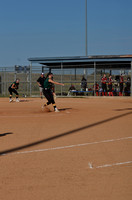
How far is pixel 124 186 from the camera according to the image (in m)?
4.11

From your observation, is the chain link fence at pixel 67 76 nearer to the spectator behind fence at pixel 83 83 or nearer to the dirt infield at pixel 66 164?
the spectator behind fence at pixel 83 83

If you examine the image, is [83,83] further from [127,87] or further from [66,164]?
[66,164]

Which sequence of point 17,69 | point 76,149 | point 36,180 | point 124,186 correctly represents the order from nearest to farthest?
point 124,186
point 36,180
point 76,149
point 17,69

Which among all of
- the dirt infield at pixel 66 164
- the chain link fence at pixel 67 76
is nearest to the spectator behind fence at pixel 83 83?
the chain link fence at pixel 67 76

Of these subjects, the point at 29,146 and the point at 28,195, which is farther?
the point at 29,146

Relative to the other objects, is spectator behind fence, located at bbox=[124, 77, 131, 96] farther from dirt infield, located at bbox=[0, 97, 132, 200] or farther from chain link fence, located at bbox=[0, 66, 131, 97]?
dirt infield, located at bbox=[0, 97, 132, 200]

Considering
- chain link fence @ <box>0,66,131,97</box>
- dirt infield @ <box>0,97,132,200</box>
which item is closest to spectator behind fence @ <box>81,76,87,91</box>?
chain link fence @ <box>0,66,131,97</box>

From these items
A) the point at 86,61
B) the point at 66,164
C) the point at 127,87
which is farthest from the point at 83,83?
the point at 66,164

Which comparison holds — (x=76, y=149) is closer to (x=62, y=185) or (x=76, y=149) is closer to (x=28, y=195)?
(x=62, y=185)

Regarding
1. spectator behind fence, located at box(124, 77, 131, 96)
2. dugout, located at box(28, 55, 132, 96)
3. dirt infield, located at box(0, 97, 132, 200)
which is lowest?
dirt infield, located at box(0, 97, 132, 200)

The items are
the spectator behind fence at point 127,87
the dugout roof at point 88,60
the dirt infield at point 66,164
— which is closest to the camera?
the dirt infield at point 66,164

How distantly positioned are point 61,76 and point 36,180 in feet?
81.6

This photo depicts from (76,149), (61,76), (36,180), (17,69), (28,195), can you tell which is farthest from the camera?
(17,69)

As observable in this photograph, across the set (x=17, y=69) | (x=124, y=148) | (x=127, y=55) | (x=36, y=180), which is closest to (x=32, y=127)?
(x=124, y=148)
